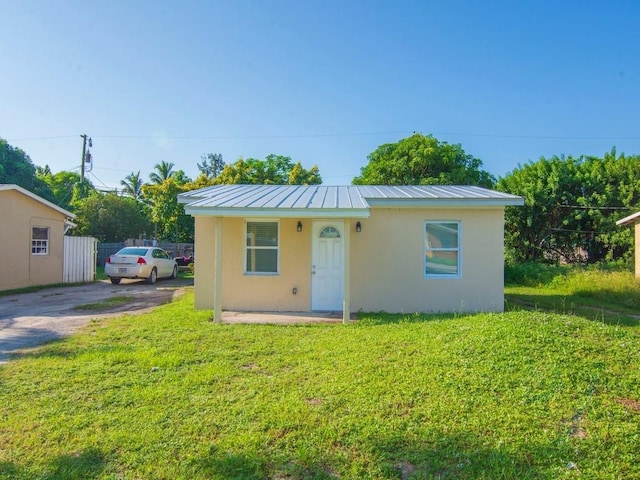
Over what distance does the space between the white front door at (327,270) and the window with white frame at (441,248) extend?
2147mm

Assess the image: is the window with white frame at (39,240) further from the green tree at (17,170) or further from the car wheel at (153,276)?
the green tree at (17,170)

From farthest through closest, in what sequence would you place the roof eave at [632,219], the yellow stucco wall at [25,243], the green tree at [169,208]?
the green tree at [169,208] → the roof eave at [632,219] → the yellow stucco wall at [25,243]

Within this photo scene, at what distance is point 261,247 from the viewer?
9.61m

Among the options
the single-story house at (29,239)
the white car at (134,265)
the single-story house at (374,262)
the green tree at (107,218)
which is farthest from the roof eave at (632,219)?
the green tree at (107,218)

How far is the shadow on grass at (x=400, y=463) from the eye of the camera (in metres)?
3.03

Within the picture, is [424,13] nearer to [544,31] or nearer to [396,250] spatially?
[544,31]

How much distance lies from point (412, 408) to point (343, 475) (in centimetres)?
123

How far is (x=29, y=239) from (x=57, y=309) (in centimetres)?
628

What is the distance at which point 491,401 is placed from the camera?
4059 millimetres

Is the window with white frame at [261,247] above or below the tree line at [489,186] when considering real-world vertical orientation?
below

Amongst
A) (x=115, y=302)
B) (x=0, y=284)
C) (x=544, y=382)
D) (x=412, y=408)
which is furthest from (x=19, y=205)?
(x=544, y=382)

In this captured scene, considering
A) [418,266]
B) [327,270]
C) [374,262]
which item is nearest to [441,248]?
[418,266]

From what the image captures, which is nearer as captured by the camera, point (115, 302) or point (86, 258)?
point (115, 302)

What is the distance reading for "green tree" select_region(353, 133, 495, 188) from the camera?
23.1 meters
